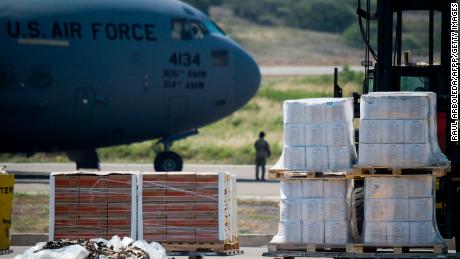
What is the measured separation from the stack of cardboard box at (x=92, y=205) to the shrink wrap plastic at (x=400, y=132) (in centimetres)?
293

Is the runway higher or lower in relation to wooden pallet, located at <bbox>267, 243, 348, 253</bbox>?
higher

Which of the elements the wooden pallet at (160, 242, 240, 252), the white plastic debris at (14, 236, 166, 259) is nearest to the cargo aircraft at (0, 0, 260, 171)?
the wooden pallet at (160, 242, 240, 252)

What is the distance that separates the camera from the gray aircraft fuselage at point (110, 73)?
3006 cm

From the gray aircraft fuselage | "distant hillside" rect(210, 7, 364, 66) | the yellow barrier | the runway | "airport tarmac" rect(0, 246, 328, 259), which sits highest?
"distant hillside" rect(210, 7, 364, 66)

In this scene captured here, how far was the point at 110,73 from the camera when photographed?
30656 millimetres

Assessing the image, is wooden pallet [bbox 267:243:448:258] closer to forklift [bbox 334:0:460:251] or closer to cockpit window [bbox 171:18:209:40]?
forklift [bbox 334:0:460:251]

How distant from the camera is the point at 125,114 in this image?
31.3m

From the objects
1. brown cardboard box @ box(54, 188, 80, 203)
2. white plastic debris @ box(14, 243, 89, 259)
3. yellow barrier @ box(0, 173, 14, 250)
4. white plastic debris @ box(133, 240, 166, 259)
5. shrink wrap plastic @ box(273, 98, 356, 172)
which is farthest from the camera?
yellow barrier @ box(0, 173, 14, 250)

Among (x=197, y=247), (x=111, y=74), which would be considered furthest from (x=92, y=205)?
(x=111, y=74)

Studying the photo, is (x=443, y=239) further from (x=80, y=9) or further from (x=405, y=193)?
(x=80, y=9)

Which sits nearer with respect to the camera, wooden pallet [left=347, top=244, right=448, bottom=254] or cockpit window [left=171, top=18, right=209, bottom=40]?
wooden pallet [left=347, top=244, right=448, bottom=254]

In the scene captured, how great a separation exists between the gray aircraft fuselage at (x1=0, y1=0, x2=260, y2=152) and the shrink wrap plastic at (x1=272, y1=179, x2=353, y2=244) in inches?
644

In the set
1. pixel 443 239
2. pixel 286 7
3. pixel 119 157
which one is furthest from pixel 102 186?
pixel 286 7

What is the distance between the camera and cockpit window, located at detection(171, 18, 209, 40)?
102 ft
